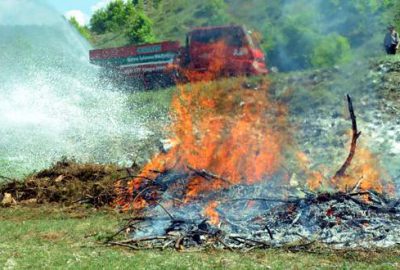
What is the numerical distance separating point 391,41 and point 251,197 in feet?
51.2

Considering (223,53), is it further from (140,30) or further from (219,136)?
(140,30)

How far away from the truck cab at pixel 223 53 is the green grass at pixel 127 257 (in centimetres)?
1462

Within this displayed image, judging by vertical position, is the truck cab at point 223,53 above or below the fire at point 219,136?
above

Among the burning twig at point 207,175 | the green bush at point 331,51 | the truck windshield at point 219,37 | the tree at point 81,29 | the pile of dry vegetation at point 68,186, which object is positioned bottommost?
the pile of dry vegetation at point 68,186

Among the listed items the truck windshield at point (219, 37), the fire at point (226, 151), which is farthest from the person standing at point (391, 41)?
the truck windshield at point (219, 37)

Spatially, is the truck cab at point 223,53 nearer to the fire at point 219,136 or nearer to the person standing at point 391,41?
the fire at point 219,136

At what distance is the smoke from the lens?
1844 centimetres

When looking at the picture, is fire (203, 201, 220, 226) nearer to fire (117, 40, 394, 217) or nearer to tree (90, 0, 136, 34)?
fire (117, 40, 394, 217)

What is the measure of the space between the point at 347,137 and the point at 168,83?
482 inches

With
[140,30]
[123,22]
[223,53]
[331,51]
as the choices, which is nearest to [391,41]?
[331,51]

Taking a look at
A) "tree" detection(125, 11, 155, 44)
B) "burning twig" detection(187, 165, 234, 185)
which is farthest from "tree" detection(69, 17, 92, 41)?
"burning twig" detection(187, 165, 234, 185)

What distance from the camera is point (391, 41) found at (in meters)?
23.6

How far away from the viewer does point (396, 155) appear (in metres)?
14.8

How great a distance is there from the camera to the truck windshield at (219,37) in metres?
23.0
